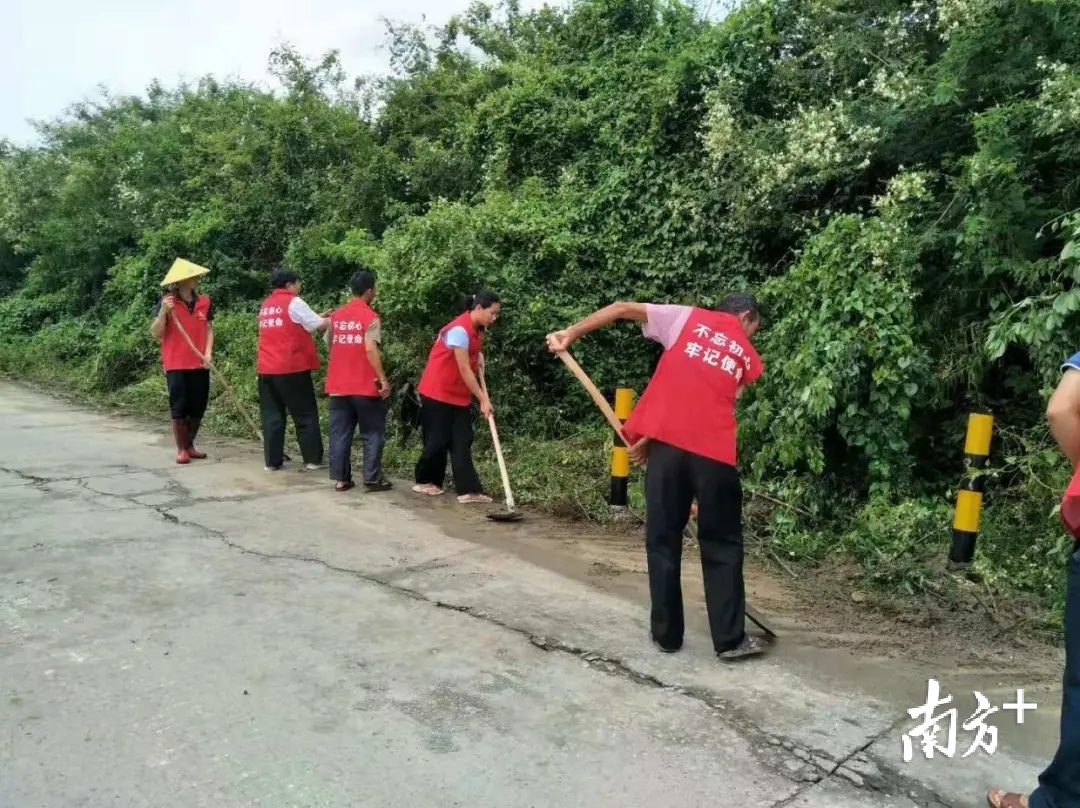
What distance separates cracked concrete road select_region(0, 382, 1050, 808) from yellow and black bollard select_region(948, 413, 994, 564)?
→ 4.79ft

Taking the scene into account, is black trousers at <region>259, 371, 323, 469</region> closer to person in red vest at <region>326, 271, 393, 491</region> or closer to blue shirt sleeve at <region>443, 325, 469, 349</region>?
person in red vest at <region>326, 271, 393, 491</region>

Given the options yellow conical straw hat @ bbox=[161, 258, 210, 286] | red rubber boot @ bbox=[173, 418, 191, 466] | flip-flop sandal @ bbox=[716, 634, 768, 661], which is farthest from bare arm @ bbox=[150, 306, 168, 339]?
flip-flop sandal @ bbox=[716, 634, 768, 661]

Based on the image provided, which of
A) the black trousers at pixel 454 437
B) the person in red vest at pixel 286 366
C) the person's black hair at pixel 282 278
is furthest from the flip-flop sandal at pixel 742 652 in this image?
the person's black hair at pixel 282 278

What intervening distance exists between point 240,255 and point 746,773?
12.6m

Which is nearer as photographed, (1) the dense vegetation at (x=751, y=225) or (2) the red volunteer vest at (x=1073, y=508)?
(2) the red volunteer vest at (x=1073, y=508)

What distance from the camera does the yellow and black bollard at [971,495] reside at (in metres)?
4.50

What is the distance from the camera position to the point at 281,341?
7348mm

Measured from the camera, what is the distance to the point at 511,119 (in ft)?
33.2

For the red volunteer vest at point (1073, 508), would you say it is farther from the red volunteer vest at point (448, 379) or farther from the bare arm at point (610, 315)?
the red volunteer vest at point (448, 379)

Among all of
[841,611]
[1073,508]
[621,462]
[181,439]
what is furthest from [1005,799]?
[181,439]

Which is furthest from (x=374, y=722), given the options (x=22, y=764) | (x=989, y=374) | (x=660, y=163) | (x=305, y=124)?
(x=305, y=124)

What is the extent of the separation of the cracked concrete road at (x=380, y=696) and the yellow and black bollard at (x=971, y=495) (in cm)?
146

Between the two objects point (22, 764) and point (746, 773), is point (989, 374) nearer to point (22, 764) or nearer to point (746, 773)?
point (746, 773)

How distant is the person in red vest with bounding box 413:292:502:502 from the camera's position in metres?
6.49
